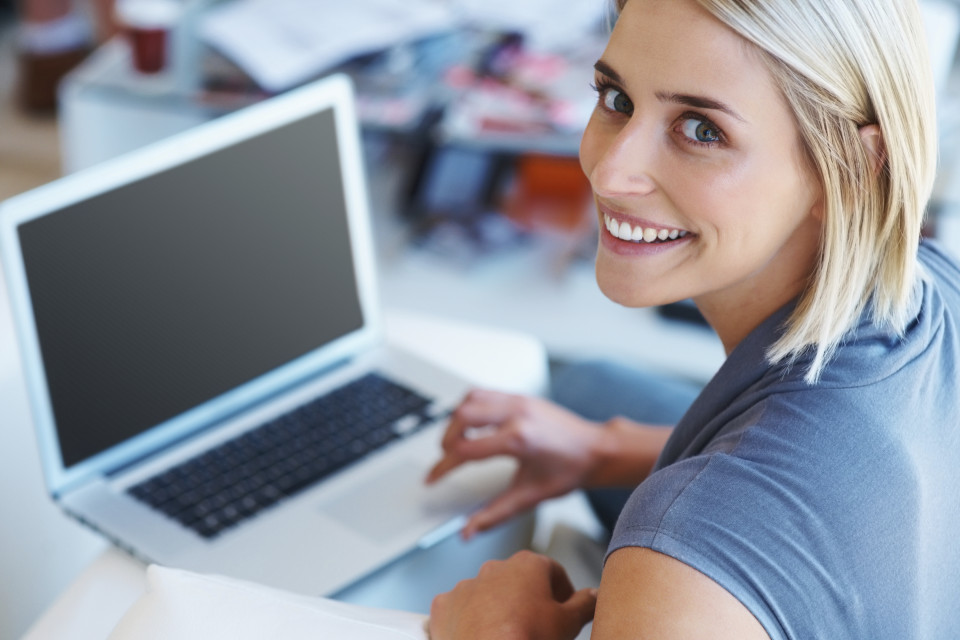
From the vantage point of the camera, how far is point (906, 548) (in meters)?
0.74

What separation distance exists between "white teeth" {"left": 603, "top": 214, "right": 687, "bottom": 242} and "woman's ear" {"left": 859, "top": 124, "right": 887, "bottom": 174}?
15 cm

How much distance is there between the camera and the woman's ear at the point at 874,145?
0.78 metres

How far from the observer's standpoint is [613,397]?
1.38m

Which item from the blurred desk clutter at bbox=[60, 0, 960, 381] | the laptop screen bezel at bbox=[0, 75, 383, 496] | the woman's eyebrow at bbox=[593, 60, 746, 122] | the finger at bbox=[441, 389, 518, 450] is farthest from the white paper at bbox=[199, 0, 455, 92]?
the woman's eyebrow at bbox=[593, 60, 746, 122]

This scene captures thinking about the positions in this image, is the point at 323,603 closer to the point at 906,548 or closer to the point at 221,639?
the point at 221,639

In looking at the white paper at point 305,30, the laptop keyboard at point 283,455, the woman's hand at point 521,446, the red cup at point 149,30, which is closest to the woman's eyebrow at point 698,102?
the woman's hand at point 521,446

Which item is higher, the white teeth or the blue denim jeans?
the white teeth

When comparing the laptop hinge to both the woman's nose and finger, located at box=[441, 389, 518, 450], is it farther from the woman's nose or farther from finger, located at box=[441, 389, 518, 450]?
the woman's nose

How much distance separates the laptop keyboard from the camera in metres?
1.05

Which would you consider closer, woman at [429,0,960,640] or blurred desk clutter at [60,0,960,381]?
woman at [429,0,960,640]

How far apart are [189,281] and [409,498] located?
320mm

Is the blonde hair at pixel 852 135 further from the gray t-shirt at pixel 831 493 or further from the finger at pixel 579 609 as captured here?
the finger at pixel 579 609

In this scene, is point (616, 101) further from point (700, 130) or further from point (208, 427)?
point (208, 427)

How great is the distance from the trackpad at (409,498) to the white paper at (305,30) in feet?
2.77
